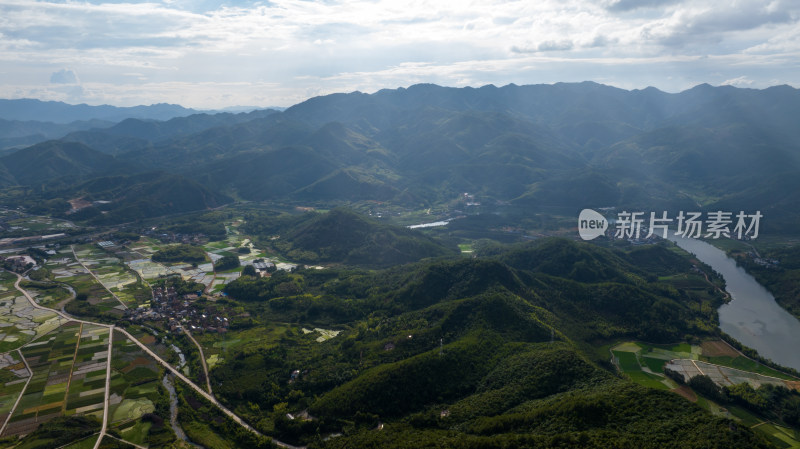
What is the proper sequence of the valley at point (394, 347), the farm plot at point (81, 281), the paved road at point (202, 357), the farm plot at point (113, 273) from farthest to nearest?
the farm plot at point (113, 273) → the farm plot at point (81, 281) → the paved road at point (202, 357) → the valley at point (394, 347)

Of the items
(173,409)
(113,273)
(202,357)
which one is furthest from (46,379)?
(113,273)

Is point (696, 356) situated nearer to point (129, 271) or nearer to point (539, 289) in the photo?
point (539, 289)

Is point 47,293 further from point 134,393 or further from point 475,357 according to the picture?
point 475,357

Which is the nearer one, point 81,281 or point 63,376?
point 63,376

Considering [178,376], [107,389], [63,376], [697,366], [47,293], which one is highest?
[47,293]

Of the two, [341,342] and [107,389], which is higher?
[107,389]

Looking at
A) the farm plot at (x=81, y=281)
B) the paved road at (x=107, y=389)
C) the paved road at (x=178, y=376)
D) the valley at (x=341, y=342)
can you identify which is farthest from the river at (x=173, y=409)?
the farm plot at (x=81, y=281)

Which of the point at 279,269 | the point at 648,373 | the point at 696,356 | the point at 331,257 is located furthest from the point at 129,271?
the point at 696,356

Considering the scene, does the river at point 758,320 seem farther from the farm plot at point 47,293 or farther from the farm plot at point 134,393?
the farm plot at point 47,293

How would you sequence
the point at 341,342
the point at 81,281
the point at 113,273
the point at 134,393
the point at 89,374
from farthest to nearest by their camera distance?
1. the point at 113,273
2. the point at 81,281
3. the point at 341,342
4. the point at 89,374
5. the point at 134,393
